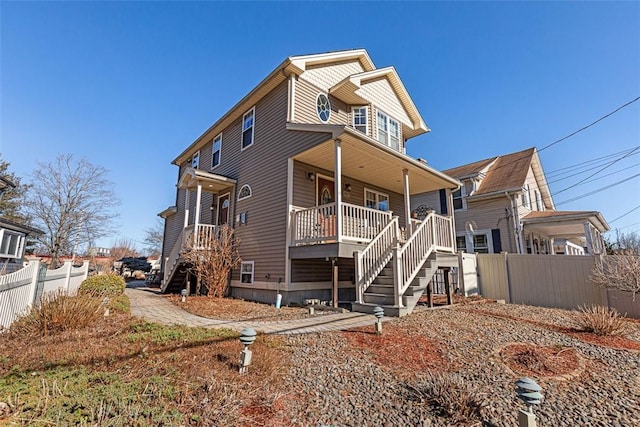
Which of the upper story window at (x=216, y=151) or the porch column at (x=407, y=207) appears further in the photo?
the upper story window at (x=216, y=151)

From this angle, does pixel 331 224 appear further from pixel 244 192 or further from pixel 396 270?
pixel 244 192

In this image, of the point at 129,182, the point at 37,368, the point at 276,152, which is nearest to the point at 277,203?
the point at 276,152

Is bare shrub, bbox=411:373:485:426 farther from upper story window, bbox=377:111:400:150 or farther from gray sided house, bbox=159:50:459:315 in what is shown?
upper story window, bbox=377:111:400:150

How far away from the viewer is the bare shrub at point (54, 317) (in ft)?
17.0

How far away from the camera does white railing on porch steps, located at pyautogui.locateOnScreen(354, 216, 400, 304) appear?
24.8 ft

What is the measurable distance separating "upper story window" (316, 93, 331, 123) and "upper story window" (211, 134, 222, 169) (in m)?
5.56

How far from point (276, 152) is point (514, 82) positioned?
10.4 meters

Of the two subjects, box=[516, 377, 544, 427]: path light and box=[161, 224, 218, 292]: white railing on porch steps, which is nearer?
box=[516, 377, 544, 427]: path light

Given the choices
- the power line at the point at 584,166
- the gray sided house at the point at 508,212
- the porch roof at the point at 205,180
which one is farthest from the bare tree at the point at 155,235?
the power line at the point at 584,166

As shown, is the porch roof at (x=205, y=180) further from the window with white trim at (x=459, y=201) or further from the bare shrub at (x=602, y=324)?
the window with white trim at (x=459, y=201)

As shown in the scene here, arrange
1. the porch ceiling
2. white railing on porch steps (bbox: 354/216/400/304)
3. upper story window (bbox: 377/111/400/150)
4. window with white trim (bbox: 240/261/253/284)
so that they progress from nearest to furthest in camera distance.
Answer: white railing on porch steps (bbox: 354/216/400/304) < the porch ceiling < window with white trim (bbox: 240/261/253/284) < upper story window (bbox: 377/111/400/150)

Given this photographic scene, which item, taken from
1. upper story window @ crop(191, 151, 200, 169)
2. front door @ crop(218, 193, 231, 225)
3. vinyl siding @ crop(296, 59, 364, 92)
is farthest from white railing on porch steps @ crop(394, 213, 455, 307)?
upper story window @ crop(191, 151, 200, 169)

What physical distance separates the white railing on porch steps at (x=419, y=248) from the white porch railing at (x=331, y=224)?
138 centimetres

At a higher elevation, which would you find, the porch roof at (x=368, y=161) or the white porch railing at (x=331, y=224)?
the porch roof at (x=368, y=161)
